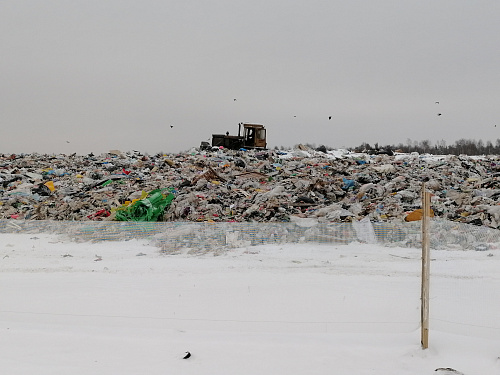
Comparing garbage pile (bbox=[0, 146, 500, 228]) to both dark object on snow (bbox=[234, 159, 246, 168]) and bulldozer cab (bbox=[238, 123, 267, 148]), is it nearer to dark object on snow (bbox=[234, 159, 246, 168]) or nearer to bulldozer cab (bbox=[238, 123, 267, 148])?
dark object on snow (bbox=[234, 159, 246, 168])

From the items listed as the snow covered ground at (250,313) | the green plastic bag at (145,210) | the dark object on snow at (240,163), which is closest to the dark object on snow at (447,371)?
the snow covered ground at (250,313)

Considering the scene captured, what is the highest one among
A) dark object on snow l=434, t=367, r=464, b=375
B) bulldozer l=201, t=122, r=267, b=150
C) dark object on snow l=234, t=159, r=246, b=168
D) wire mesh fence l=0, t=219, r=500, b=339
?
bulldozer l=201, t=122, r=267, b=150

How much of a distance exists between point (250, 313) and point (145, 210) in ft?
20.8

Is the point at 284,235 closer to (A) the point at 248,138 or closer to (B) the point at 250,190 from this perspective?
(B) the point at 250,190

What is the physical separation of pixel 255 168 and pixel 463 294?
10480 mm

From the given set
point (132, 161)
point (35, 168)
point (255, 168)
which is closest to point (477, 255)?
point (255, 168)

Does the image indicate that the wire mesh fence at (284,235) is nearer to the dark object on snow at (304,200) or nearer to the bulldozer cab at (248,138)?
the dark object on snow at (304,200)

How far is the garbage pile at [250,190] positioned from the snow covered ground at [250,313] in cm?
267

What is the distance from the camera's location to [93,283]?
20.5 ft

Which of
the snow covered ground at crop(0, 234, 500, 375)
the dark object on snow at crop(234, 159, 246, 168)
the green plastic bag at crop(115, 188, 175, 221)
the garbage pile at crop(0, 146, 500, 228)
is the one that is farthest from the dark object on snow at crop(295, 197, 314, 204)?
the dark object on snow at crop(234, 159, 246, 168)

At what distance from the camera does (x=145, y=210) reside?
10.9 meters

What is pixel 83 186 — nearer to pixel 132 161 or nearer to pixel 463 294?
pixel 132 161

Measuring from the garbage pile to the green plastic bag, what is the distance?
22mm

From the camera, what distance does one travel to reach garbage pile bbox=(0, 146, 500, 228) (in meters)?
10.8
